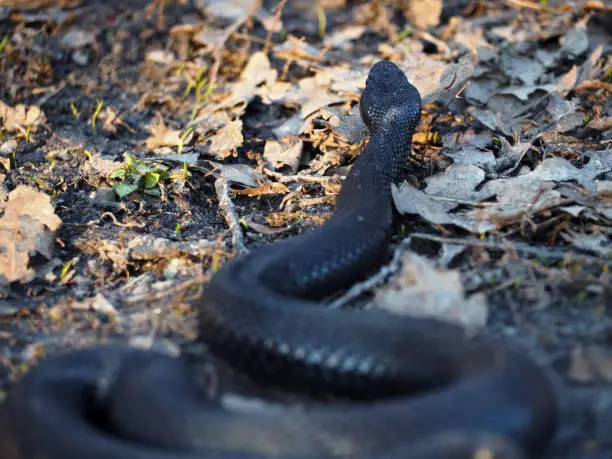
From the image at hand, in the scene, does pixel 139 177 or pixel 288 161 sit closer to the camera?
pixel 139 177

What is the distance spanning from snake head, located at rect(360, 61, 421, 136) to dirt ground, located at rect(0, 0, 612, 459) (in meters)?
0.29

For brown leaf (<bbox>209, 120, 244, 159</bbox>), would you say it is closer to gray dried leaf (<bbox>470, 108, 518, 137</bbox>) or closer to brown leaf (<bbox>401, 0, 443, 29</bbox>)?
gray dried leaf (<bbox>470, 108, 518, 137</bbox>)

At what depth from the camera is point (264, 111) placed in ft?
25.6

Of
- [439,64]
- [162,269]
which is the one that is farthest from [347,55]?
[162,269]

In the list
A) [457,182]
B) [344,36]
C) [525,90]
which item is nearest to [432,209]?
[457,182]

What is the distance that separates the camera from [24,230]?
5605mm

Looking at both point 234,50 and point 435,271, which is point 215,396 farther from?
point 234,50

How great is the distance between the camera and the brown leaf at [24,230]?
5.34m

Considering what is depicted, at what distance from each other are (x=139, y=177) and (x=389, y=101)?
2.26m

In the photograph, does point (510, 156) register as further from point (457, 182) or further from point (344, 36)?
point (344, 36)

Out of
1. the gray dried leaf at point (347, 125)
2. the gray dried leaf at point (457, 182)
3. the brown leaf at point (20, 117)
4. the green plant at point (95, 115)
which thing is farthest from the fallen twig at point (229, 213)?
the brown leaf at point (20, 117)

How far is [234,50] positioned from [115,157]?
7.75 feet

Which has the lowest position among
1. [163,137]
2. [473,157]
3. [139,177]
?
[473,157]

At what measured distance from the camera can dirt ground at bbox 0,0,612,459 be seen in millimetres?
4719
